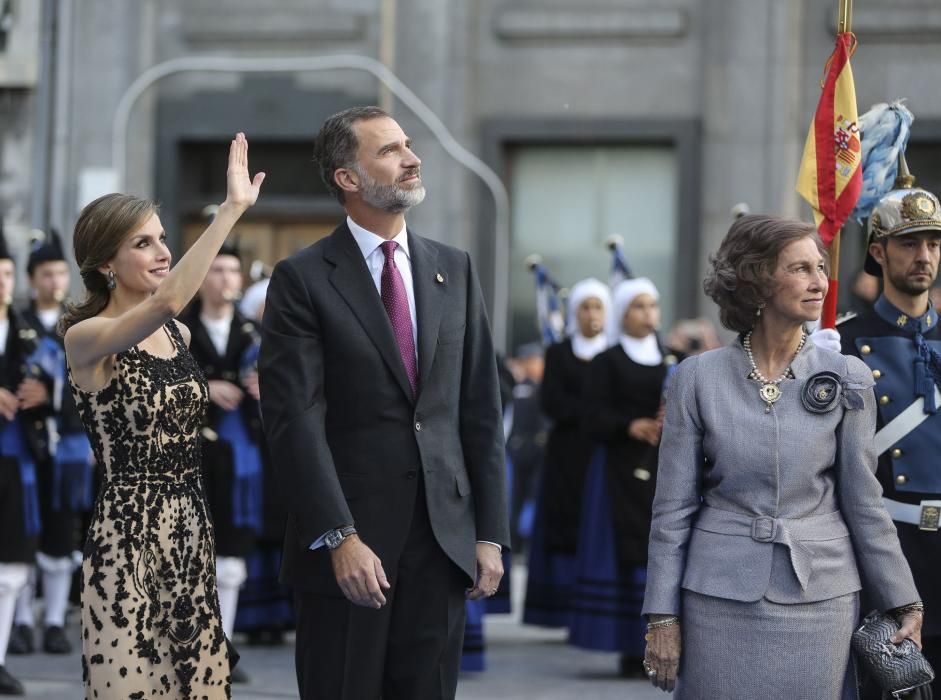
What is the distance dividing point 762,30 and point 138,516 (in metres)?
10.6

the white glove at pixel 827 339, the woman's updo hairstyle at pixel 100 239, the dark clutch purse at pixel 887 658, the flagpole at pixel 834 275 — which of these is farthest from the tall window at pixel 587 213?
the dark clutch purse at pixel 887 658

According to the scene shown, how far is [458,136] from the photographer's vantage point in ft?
48.4

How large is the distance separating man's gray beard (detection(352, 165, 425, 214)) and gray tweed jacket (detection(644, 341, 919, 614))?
0.90m

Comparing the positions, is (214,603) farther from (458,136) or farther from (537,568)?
(458,136)

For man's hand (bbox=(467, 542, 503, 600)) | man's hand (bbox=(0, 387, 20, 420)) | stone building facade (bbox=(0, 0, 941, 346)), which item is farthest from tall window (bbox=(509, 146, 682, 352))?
man's hand (bbox=(467, 542, 503, 600))

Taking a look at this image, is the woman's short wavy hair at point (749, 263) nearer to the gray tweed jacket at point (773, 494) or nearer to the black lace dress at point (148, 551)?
the gray tweed jacket at point (773, 494)

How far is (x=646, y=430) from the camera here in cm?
868

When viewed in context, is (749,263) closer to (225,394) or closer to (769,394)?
(769,394)

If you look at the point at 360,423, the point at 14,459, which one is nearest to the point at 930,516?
the point at 360,423

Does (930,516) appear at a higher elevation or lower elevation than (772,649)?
higher

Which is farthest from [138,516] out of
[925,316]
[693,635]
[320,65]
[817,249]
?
[320,65]

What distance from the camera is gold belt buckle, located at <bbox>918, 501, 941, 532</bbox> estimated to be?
493 centimetres

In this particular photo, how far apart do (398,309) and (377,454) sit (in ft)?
1.34

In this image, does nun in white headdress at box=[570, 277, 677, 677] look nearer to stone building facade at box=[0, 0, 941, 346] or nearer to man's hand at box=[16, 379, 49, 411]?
man's hand at box=[16, 379, 49, 411]
